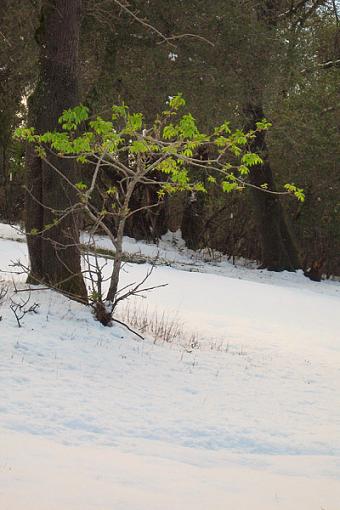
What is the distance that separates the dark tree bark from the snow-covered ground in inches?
15.3

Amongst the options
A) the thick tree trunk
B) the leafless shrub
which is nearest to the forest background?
the thick tree trunk

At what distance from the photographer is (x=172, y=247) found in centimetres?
2222

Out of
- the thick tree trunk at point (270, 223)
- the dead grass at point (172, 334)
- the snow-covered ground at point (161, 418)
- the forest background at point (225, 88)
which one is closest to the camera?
the snow-covered ground at point (161, 418)

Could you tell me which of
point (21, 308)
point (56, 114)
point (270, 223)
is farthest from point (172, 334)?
point (270, 223)

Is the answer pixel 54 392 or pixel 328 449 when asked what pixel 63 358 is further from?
pixel 328 449

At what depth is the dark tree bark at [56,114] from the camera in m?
9.02

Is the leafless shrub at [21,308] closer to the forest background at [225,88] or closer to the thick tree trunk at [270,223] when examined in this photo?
the forest background at [225,88]

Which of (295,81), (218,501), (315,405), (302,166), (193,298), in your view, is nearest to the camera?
(218,501)

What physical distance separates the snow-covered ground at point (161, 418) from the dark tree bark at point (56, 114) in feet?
1.28

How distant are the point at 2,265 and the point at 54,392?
8.34 m

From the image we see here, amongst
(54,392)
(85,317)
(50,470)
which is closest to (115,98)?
(85,317)

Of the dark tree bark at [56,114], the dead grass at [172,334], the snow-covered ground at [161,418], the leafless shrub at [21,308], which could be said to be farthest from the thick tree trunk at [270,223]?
the leafless shrub at [21,308]

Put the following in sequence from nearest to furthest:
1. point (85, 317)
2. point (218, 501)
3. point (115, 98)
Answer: point (218, 501) → point (85, 317) → point (115, 98)

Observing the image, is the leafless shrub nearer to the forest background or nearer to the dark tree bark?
the dark tree bark
